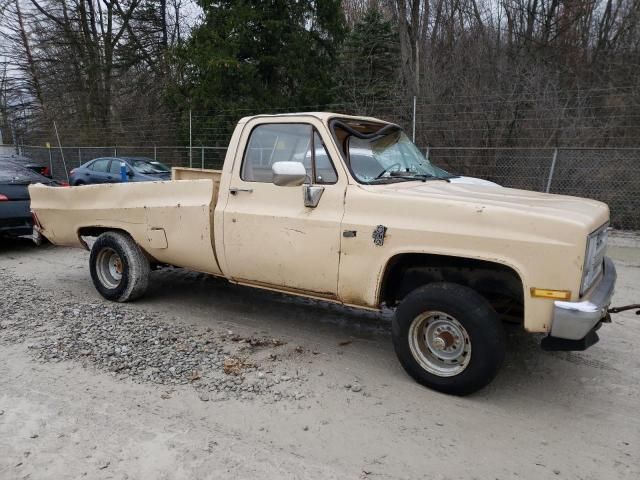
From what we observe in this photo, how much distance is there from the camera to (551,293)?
10.3 feet

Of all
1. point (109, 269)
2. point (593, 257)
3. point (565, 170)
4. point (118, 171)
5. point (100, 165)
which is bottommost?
point (109, 269)

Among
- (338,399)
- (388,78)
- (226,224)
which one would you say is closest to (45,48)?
(388,78)

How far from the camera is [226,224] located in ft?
15.0

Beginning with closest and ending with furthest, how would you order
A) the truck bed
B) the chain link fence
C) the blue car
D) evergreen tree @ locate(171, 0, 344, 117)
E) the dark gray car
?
the truck bed → the dark gray car → the chain link fence → the blue car → evergreen tree @ locate(171, 0, 344, 117)

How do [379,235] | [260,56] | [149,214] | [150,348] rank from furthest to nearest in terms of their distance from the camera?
[260,56] → [149,214] → [150,348] → [379,235]

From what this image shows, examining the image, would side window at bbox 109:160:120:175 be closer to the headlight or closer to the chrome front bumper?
the headlight

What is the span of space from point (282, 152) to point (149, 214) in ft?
5.64

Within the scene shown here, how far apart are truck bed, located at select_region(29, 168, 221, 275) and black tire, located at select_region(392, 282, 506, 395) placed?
207 centimetres

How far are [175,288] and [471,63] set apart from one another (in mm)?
13684

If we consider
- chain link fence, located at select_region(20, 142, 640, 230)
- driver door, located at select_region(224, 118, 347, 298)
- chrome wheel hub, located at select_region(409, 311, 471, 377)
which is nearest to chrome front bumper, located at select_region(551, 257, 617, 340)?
chrome wheel hub, located at select_region(409, 311, 471, 377)

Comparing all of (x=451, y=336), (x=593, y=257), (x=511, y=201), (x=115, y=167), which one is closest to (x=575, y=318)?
(x=593, y=257)

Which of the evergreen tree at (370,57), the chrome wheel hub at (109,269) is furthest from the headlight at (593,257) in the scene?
the evergreen tree at (370,57)

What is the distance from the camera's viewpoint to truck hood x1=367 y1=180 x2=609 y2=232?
3.28m

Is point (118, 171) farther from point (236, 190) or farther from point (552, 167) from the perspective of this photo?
point (552, 167)
